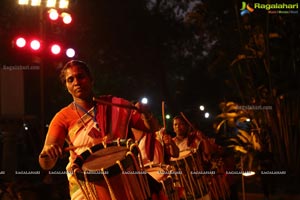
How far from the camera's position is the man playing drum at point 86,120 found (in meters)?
3.55

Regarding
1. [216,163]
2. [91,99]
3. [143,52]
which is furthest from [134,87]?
[91,99]

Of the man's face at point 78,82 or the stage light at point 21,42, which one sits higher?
the stage light at point 21,42

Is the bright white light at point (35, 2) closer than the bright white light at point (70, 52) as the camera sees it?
Yes

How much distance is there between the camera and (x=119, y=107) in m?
3.61

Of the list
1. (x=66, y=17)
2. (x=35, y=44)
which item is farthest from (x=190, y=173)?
(x=66, y=17)

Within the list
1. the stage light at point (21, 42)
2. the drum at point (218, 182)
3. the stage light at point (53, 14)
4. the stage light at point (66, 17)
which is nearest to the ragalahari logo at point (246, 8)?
the stage light at point (66, 17)

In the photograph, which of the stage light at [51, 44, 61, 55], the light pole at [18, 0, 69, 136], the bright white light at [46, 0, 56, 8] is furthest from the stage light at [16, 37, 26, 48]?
the bright white light at [46, 0, 56, 8]

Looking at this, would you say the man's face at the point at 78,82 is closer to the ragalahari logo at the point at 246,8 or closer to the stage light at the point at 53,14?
the stage light at the point at 53,14

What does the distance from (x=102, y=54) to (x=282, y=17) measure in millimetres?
16541

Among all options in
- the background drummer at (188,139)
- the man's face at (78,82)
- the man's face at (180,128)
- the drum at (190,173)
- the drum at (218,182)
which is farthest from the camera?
the man's face at (180,128)

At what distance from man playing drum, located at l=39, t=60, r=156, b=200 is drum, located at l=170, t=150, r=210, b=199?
1.90m

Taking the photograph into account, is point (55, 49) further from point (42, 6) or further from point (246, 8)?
point (246, 8)

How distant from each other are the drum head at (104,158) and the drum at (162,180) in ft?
1.57

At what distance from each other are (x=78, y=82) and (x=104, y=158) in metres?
0.84
